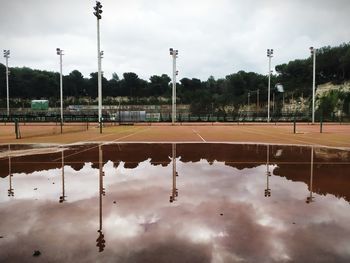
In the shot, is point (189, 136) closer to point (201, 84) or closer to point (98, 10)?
point (98, 10)

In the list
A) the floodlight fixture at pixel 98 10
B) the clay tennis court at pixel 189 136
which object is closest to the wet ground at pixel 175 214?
the clay tennis court at pixel 189 136

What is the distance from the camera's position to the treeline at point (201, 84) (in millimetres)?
111250

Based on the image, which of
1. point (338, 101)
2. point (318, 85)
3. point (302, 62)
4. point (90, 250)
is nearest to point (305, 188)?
point (90, 250)

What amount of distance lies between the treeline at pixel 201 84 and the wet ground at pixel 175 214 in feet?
279

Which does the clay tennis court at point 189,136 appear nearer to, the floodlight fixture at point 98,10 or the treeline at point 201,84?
the floodlight fixture at point 98,10

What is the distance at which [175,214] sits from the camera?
16.8 ft

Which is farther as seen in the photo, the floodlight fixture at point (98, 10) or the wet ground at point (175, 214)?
the floodlight fixture at point (98, 10)

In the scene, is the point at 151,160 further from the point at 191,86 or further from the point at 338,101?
the point at 191,86

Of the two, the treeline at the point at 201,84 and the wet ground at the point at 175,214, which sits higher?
the treeline at the point at 201,84

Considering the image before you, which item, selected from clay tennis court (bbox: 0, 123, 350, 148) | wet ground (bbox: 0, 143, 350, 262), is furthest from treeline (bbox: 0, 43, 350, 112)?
wet ground (bbox: 0, 143, 350, 262)

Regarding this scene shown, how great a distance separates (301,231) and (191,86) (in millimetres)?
150043

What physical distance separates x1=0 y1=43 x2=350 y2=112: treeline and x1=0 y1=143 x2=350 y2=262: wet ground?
84989 mm

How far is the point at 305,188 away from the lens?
22.6 ft

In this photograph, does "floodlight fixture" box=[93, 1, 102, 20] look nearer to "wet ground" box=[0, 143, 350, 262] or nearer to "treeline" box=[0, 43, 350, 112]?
"wet ground" box=[0, 143, 350, 262]
